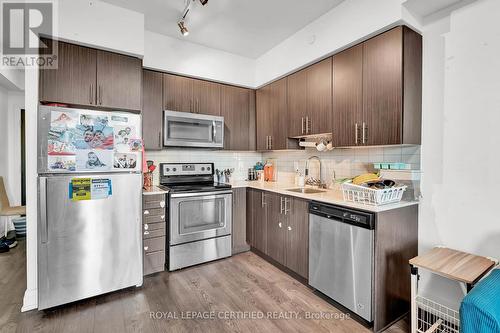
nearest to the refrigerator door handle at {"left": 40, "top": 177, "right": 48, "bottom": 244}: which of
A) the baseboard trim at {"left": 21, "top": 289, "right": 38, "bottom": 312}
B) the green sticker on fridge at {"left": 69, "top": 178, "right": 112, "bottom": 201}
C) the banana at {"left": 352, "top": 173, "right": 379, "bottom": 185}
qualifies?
the green sticker on fridge at {"left": 69, "top": 178, "right": 112, "bottom": 201}

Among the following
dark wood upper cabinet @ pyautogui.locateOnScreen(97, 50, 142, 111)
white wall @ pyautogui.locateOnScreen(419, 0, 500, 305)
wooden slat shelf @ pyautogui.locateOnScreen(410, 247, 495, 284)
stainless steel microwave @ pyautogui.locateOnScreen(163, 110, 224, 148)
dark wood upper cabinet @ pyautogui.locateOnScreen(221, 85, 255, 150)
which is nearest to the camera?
wooden slat shelf @ pyautogui.locateOnScreen(410, 247, 495, 284)

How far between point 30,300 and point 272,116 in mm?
3087

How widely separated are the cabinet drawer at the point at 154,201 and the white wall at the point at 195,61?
1501mm

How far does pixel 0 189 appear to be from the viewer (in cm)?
355

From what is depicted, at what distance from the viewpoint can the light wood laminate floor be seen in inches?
71.6

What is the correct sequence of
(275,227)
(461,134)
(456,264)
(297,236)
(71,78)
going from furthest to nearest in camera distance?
(275,227) < (297,236) < (71,78) < (461,134) < (456,264)

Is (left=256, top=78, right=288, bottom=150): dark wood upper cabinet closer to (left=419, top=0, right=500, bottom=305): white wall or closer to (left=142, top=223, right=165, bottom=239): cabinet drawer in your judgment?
(left=419, top=0, right=500, bottom=305): white wall

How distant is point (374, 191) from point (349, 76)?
42.9 inches

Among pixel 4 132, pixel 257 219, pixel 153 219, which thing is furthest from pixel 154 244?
pixel 4 132

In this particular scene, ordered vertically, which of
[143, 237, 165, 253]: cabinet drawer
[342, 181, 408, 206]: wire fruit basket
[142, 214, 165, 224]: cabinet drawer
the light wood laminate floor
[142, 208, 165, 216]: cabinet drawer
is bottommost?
the light wood laminate floor

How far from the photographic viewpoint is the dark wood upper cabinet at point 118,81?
2.23 m

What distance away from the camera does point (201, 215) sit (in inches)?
112

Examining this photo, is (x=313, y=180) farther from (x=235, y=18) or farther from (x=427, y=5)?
(x=235, y=18)

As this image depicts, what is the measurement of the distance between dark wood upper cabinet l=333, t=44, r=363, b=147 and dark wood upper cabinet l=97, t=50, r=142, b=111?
1972 millimetres
